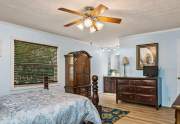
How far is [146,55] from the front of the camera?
183 inches

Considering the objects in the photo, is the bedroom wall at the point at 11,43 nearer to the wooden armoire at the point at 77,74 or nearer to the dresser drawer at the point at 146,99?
the wooden armoire at the point at 77,74

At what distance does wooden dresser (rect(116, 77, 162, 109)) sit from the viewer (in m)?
4.09

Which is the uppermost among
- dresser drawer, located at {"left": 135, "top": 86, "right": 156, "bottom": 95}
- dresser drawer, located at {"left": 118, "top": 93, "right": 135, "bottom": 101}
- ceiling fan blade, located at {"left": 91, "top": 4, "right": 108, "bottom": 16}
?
ceiling fan blade, located at {"left": 91, "top": 4, "right": 108, "bottom": 16}

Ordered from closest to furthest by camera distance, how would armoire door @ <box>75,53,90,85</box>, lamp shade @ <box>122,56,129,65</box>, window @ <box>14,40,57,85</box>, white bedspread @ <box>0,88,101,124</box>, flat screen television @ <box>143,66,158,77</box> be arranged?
white bedspread @ <box>0,88,101,124</box> → window @ <box>14,40,57,85</box> → flat screen television @ <box>143,66,158,77</box> → armoire door @ <box>75,53,90,85</box> → lamp shade @ <box>122,56,129,65</box>

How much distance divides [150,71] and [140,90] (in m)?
0.64

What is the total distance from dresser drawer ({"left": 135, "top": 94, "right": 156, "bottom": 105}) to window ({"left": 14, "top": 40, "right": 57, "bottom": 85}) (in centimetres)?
261

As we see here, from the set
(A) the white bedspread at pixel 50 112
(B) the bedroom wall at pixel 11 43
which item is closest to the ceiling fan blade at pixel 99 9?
(A) the white bedspread at pixel 50 112

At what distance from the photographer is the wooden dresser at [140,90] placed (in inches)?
161

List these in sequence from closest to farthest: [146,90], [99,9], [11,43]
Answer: [99,9] < [11,43] < [146,90]

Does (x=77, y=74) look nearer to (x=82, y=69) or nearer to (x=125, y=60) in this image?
(x=82, y=69)

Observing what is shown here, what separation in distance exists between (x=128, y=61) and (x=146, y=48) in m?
0.73

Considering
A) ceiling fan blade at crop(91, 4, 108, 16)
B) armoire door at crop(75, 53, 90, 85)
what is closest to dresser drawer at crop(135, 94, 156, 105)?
armoire door at crop(75, 53, 90, 85)

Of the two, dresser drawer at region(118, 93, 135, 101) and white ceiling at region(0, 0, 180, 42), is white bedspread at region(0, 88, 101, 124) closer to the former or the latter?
white ceiling at region(0, 0, 180, 42)

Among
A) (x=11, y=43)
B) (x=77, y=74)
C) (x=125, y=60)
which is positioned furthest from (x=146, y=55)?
(x=11, y=43)
